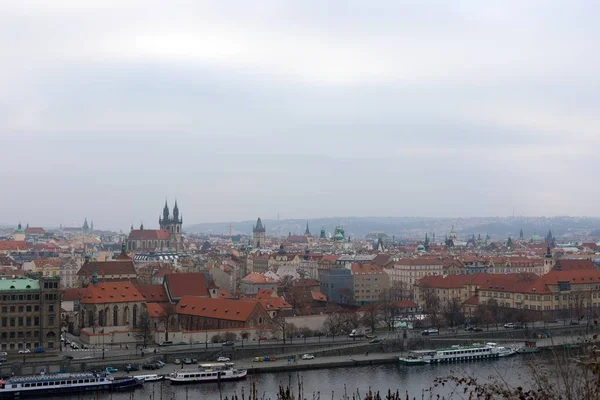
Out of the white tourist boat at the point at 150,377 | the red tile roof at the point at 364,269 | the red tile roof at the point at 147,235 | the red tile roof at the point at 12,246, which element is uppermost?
the red tile roof at the point at 147,235

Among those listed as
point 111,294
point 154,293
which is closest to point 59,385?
point 111,294

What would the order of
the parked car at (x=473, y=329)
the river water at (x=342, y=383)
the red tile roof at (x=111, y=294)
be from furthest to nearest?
the parked car at (x=473, y=329), the red tile roof at (x=111, y=294), the river water at (x=342, y=383)

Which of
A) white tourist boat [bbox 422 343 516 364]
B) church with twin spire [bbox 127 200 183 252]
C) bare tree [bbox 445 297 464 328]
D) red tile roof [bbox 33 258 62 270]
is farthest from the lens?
church with twin spire [bbox 127 200 183 252]

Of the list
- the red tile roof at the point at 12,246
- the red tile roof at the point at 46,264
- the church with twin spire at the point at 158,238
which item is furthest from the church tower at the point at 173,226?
the red tile roof at the point at 46,264

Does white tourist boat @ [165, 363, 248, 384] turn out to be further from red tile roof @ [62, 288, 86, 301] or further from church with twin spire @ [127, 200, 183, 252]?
church with twin spire @ [127, 200, 183, 252]

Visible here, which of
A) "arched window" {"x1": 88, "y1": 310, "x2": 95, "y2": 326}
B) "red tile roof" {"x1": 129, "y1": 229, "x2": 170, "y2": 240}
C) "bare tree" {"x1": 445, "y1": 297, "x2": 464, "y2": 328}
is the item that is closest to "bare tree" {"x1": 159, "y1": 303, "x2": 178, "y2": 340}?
"arched window" {"x1": 88, "y1": 310, "x2": 95, "y2": 326}

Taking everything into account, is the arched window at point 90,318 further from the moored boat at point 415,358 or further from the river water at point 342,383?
the moored boat at point 415,358
